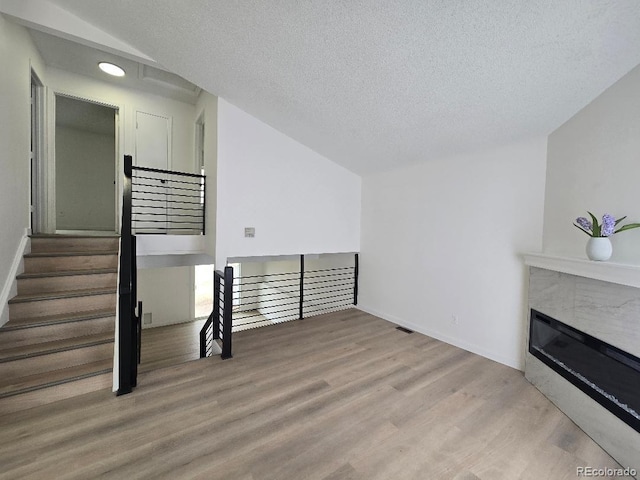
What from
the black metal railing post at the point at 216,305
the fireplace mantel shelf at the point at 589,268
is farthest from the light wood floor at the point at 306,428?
the fireplace mantel shelf at the point at 589,268

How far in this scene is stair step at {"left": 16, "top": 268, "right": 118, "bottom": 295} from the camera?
8.84 feet

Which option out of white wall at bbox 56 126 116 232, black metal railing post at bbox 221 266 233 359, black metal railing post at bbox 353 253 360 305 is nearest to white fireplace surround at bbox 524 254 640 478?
black metal railing post at bbox 353 253 360 305

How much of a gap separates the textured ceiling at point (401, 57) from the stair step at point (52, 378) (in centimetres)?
309

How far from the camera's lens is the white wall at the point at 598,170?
195cm

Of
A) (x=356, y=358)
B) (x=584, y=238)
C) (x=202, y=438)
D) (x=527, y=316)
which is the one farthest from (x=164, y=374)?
(x=584, y=238)

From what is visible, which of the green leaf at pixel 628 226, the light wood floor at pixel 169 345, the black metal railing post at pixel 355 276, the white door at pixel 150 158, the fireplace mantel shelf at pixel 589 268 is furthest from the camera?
the black metal railing post at pixel 355 276

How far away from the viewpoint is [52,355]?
2268mm

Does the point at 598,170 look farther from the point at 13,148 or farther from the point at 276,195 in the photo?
the point at 13,148

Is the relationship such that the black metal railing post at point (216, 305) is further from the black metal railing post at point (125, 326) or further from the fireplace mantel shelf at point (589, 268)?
the fireplace mantel shelf at point (589, 268)

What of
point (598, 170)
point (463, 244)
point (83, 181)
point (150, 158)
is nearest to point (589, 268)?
point (598, 170)

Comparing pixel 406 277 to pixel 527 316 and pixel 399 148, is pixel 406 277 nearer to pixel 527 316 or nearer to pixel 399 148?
pixel 527 316

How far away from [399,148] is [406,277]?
180 cm

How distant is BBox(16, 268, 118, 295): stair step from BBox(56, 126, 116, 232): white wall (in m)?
3.22

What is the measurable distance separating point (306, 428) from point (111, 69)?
16.9ft
